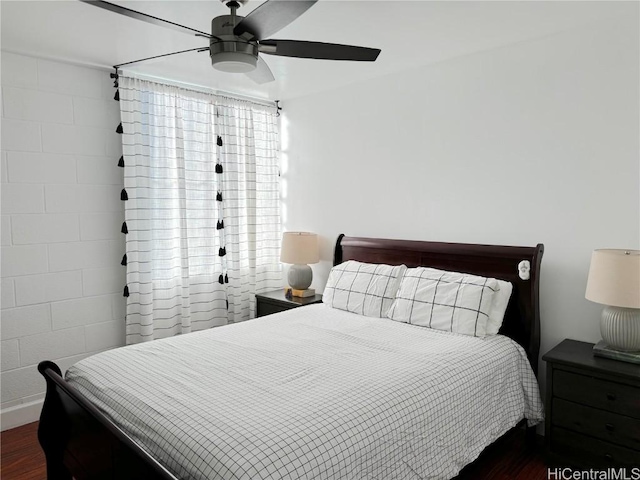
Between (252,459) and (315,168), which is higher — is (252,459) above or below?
below

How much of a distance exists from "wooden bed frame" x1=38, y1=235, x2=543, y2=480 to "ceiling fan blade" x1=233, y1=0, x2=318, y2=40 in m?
1.53

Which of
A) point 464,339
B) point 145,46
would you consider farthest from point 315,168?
point 464,339

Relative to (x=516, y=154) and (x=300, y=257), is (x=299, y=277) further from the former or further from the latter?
(x=516, y=154)

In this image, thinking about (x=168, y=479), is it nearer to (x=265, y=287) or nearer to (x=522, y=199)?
(x=522, y=199)

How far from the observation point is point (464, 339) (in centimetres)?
256

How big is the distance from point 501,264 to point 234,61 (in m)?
1.99

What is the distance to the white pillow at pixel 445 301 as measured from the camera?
2635 mm

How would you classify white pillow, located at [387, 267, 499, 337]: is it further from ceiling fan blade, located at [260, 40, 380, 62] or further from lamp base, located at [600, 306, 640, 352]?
ceiling fan blade, located at [260, 40, 380, 62]

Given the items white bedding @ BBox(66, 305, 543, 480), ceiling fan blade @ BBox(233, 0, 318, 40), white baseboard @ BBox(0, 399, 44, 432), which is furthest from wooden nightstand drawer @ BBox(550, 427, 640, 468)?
white baseboard @ BBox(0, 399, 44, 432)

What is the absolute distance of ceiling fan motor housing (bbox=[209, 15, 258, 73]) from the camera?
187 centimetres

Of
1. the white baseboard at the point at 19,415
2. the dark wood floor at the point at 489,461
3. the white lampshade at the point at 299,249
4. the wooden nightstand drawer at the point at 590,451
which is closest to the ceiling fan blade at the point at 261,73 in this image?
the white lampshade at the point at 299,249

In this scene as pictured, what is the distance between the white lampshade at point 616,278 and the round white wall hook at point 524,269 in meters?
0.41

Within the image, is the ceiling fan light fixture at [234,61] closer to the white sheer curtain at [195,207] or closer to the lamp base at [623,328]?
the white sheer curtain at [195,207]

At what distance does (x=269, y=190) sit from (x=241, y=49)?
2.53 meters
